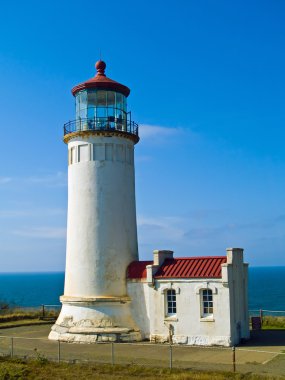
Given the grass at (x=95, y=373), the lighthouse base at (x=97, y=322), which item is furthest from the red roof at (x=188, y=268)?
the grass at (x=95, y=373)

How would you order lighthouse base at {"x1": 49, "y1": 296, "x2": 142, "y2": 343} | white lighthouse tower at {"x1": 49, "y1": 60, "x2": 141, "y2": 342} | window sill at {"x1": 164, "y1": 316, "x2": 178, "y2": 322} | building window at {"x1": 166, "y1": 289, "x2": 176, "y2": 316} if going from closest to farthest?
window sill at {"x1": 164, "y1": 316, "x2": 178, "y2": 322} → building window at {"x1": 166, "y1": 289, "x2": 176, "y2": 316} → lighthouse base at {"x1": 49, "y1": 296, "x2": 142, "y2": 343} → white lighthouse tower at {"x1": 49, "y1": 60, "x2": 141, "y2": 342}

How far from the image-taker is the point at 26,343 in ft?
71.6

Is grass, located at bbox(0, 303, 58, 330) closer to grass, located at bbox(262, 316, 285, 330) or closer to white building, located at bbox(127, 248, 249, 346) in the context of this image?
white building, located at bbox(127, 248, 249, 346)

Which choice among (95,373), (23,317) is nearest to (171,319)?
(95,373)

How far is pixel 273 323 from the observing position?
27031 mm

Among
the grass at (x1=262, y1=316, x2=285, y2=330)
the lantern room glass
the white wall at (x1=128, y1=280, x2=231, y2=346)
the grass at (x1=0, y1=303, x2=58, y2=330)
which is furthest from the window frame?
the grass at (x1=0, y1=303, x2=58, y2=330)

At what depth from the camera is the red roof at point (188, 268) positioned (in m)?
21.2

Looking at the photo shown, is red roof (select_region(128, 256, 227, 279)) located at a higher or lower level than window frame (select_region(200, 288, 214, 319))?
higher

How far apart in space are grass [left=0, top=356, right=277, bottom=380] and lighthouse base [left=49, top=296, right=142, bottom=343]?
5107 mm

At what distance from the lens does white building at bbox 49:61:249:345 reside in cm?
2116

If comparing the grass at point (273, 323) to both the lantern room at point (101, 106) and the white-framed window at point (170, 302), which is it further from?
the lantern room at point (101, 106)

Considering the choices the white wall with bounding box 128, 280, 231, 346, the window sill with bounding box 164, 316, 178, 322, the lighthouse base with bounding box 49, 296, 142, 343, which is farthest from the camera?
the lighthouse base with bounding box 49, 296, 142, 343

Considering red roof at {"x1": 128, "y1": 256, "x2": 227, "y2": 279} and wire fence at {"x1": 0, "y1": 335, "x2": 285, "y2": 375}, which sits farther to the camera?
red roof at {"x1": 128, "y1": 256, "x2": 227, "y2": 279}

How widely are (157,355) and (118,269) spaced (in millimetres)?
Answer: 5493
